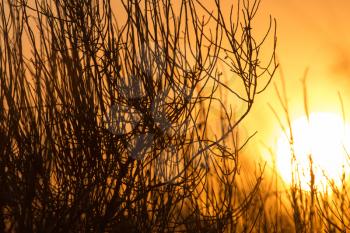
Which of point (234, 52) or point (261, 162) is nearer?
point (234, 52)

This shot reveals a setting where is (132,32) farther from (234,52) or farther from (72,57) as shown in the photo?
(234,52)

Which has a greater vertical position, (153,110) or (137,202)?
(153,110)

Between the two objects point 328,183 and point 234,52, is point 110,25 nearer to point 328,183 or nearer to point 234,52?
point 234,52

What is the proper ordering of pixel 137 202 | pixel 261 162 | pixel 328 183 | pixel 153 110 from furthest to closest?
pixel 261 162 < pixel 328 183 < pixel 137 202 < pixel 153 110

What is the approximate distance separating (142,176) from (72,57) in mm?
935

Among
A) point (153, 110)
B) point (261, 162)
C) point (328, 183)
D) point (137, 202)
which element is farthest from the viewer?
point (261, 162)

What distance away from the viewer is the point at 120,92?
3.67 metres

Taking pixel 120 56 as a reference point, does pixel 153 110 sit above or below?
below

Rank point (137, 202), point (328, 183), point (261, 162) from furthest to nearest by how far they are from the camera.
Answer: point (261, 162)
point (328, 183)
point (137, 202)

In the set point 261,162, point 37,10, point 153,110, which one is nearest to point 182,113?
point 153,110

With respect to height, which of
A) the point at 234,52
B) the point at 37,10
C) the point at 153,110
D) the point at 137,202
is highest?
the point at 37,10

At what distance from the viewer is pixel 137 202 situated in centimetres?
394

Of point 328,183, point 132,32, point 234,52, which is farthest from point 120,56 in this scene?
point 328,183

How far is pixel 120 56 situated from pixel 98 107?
368mm
